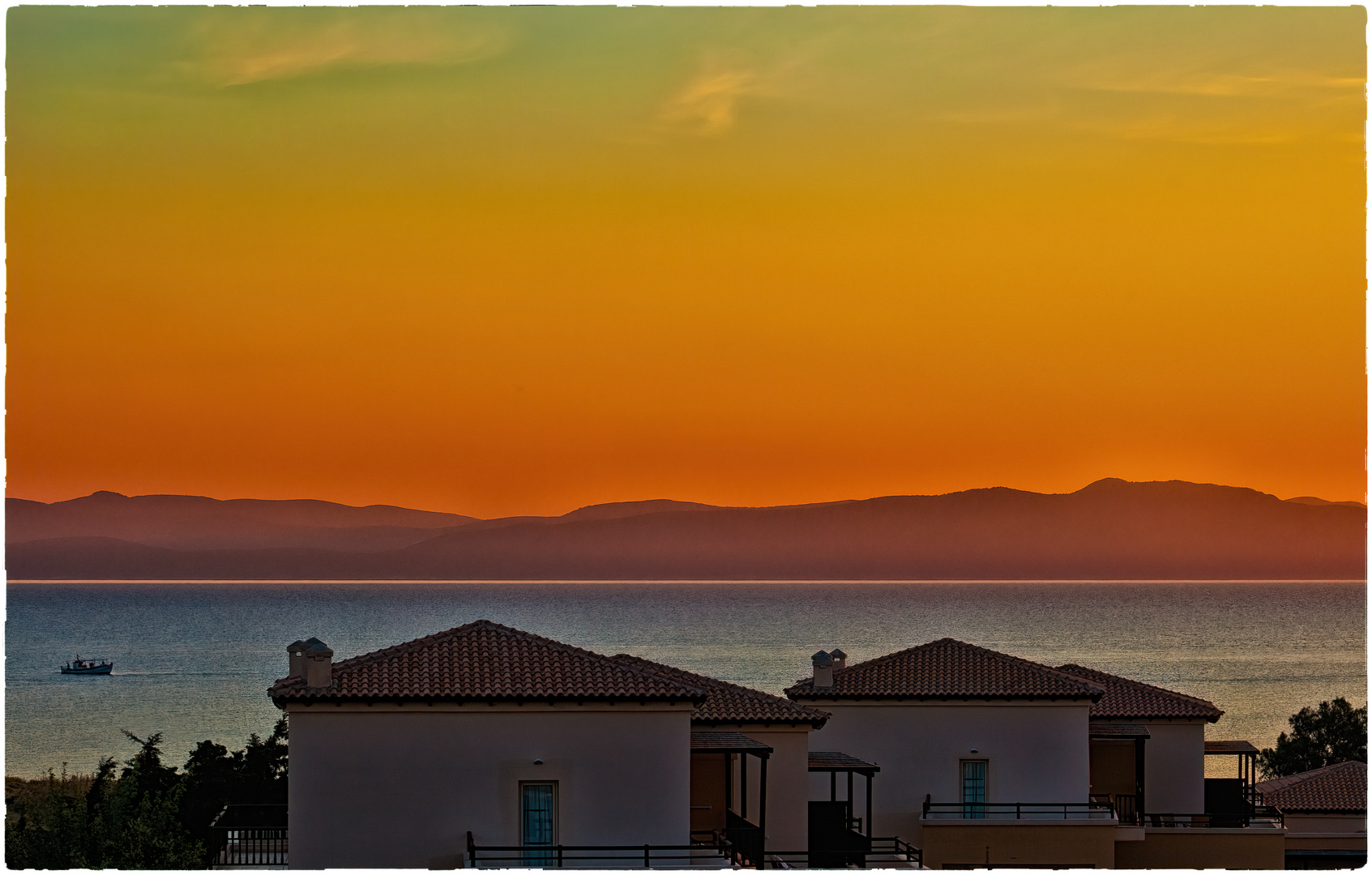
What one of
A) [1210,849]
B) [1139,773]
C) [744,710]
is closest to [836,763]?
[744,710]

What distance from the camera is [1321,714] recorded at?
45.9 metres

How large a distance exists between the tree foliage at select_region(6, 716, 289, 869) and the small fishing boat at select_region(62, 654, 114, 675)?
64.0 metres

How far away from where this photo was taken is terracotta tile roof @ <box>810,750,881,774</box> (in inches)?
782

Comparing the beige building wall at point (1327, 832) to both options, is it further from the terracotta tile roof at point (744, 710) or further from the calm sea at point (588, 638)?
the calm sea at point (588, 638)

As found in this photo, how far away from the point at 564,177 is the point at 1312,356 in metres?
15.1

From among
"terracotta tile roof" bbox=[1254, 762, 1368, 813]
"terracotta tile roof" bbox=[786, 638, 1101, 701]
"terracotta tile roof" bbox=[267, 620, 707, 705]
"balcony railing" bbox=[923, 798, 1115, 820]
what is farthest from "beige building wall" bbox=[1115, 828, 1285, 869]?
"terracotta tile roof" bbox=[267, 620, 707, 705]

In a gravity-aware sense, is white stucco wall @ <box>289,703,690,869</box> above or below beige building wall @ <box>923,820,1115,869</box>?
above

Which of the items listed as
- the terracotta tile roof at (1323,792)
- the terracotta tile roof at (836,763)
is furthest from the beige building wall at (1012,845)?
the terracotta tile roof at (1323,792)

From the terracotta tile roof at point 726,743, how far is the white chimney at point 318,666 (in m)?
4.15

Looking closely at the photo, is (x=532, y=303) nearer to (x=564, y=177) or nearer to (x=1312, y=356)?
(x=564, y=177)

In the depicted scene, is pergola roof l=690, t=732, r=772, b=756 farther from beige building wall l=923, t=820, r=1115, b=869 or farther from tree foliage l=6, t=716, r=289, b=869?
tree foliage l=6, t=716, r=289, b=869

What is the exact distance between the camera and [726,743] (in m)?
17.8

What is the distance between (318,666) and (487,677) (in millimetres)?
1846

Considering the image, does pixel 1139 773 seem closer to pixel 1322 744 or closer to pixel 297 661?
pixel 297 661
